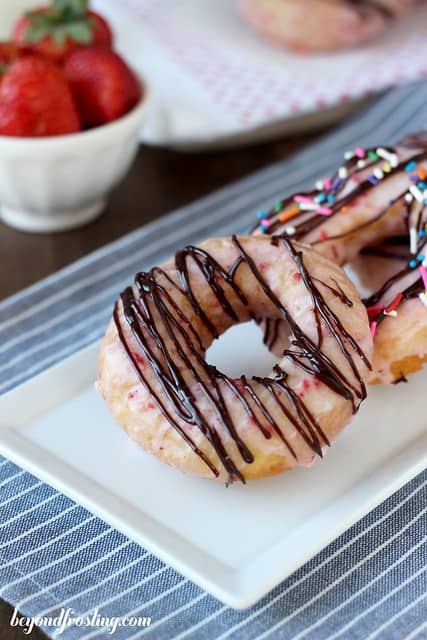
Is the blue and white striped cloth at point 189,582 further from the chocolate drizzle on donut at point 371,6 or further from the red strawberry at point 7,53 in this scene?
the chocolate drizzle on donut at point 371,6

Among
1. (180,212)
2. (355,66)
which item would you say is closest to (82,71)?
(180,212)

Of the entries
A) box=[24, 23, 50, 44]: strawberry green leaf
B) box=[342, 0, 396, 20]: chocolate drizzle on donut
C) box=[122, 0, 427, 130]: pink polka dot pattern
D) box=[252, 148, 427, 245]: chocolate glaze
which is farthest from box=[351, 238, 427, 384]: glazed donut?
box=[342, 0, 396, 20]: chocolate drizzle on donut

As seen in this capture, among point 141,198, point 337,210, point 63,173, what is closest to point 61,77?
point 63,173

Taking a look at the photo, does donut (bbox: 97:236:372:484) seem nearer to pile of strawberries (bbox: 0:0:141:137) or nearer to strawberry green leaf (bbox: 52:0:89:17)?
pile of strawberries (bbox: 0:0:141:137)

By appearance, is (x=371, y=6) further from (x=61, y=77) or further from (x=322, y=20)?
(x=61, y=77)

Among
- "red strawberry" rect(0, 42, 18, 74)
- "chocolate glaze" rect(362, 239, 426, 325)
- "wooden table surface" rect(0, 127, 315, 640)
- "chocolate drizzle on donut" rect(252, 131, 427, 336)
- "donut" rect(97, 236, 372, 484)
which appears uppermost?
"red strawberry" rect(0, 42, 18, 74)

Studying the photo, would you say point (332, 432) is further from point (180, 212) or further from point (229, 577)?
point (180, 212)
